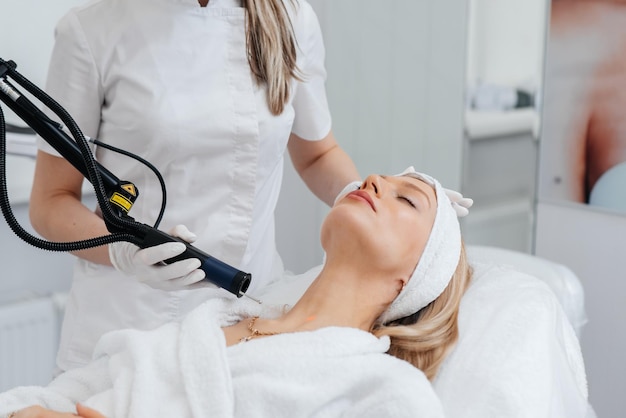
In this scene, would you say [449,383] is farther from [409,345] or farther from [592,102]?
[592,102]

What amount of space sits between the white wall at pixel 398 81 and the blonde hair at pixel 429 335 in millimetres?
1035

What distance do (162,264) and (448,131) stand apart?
1.40 m

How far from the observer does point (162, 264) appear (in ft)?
3.80

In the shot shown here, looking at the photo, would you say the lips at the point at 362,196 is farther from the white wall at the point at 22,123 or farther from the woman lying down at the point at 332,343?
the white wall at the point at 22,123

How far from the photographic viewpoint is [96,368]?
1261 millimetres

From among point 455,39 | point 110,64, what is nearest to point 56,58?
point 110,64

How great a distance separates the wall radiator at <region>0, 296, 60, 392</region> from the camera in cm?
206

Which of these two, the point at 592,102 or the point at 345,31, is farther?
the point at 345,31

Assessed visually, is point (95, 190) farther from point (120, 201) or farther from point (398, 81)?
point (398, 81)

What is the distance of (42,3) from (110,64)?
0.82 meters

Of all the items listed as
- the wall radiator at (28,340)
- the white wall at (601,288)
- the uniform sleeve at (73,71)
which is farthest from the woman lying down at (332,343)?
the wall radiator at (28,340)

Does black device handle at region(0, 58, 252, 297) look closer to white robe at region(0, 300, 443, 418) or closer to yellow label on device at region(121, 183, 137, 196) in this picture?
yellow label on device at region(121, 183, 137, 196)

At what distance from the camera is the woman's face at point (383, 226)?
4.35ft

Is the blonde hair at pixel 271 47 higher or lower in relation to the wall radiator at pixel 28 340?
higher
